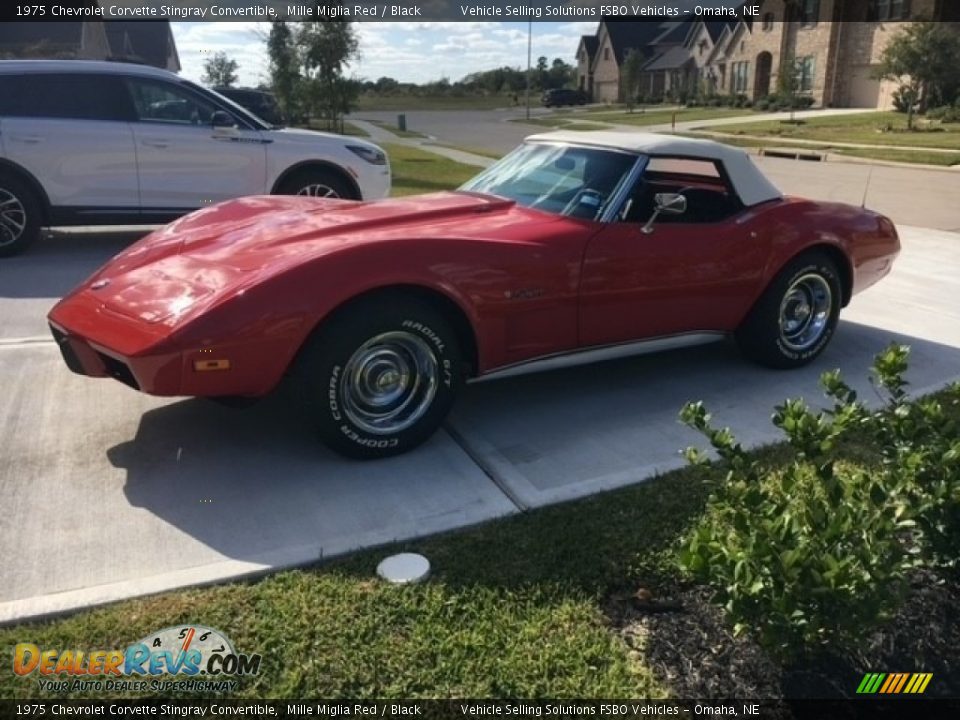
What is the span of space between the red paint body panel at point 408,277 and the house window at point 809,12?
167ft

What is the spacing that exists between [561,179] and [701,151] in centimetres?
93

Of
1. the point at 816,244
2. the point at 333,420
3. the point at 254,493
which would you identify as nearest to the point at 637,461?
the point at 333,420

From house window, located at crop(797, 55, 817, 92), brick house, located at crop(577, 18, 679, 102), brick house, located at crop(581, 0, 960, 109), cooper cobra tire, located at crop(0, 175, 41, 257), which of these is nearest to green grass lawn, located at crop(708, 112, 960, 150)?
brick house, located at crop(581, 0, 960, 109)

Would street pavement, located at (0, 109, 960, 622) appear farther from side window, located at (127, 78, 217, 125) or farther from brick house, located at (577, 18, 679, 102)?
brick house, located at (577, 18, 679, 102)

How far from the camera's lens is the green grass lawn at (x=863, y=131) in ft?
91.6

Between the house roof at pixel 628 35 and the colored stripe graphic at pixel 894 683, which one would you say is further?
the house roof at pixel 628 35

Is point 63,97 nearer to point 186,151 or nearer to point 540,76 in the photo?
point 186,151

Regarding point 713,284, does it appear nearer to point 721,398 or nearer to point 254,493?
point 721,398

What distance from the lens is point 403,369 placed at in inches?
147

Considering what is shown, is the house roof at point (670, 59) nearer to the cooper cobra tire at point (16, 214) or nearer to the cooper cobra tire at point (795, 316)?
the cooper cobra tire at point (16, 214)

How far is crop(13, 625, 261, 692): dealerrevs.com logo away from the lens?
235 centimetres

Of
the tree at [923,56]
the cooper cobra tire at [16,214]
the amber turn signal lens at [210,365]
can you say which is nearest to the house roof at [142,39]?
the tree at [923,56]

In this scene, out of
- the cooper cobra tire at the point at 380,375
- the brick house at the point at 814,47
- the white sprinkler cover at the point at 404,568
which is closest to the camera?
the white sprinkler cover at the point at 404,568

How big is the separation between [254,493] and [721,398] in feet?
8.46
